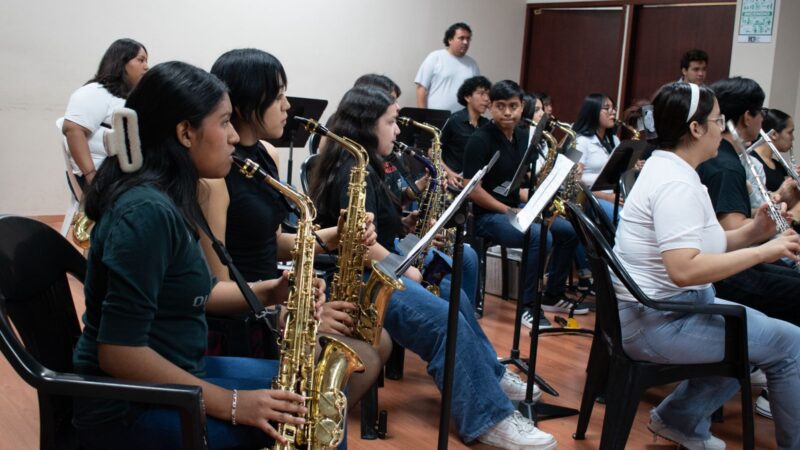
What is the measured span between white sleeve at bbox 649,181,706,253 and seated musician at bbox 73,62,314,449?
4.35 feet

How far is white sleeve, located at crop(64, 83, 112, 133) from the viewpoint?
4352mm

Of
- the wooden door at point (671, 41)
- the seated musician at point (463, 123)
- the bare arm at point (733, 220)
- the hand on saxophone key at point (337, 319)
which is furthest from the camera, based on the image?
the wooden door at point (671, 41)

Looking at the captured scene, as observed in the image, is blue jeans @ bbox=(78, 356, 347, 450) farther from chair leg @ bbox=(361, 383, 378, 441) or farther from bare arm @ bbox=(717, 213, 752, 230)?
bare arm @ bbox=(717, 213, 752, 230)

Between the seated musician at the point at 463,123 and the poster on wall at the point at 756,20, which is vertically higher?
the poster on wall at the point at 756,20

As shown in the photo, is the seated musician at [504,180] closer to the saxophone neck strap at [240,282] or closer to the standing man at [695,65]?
the saxophone neck strap at [240,282]

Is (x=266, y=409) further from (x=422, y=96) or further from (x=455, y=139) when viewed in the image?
(x=422, y=96)

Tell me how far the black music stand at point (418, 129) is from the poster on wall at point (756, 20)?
2804 mm

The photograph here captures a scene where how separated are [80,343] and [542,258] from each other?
6.87 ft

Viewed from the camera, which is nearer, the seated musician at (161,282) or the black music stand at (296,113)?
the seated musician at (161,282)

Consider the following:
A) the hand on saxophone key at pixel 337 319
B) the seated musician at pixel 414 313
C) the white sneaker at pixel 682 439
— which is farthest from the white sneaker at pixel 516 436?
the hand on saxophone key at pixel 337 319

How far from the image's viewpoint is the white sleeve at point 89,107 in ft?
14.3

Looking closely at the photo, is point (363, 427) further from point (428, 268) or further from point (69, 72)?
point (69, 72)

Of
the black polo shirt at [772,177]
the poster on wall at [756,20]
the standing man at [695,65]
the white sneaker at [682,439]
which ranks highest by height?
the poster on wall at [756,20]

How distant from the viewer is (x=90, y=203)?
5.48 ft
